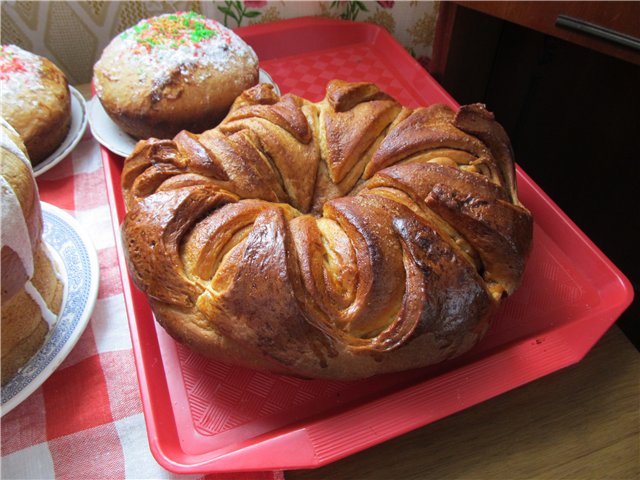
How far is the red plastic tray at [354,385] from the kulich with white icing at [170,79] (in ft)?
1.03

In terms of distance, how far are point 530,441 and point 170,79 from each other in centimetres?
135

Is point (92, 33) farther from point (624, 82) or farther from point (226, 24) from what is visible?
point (624, 82)

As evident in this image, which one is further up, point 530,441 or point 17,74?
point 17,74

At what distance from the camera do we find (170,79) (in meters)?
1.46

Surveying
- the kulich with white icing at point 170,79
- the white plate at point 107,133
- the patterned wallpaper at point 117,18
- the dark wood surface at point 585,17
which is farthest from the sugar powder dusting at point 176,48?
the dark wood surface at point 585,17

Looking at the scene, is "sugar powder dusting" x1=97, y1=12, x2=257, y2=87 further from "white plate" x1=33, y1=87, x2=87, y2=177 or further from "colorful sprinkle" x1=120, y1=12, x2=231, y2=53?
"white plate" x1=33, y1=87, x2=87, y2=177

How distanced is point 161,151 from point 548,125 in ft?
4.71

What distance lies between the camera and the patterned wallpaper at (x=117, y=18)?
1780 mm

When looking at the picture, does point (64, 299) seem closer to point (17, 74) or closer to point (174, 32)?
point (17, 74)

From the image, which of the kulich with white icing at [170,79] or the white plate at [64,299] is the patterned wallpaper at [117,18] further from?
the white plate at [64,299]

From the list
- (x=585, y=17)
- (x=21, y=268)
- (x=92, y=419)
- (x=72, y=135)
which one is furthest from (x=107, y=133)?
(x=585, y=17)

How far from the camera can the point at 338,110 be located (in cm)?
123

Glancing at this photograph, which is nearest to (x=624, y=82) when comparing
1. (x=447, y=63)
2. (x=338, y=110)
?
(x=447, y=63)

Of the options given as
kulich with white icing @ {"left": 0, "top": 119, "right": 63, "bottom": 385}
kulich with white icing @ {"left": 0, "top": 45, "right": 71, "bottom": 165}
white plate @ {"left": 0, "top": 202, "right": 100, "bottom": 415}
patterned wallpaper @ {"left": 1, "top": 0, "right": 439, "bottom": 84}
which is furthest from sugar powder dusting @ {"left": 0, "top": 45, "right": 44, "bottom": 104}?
kulich with white icing @ {"left": 0, "top": 119, "right": 63, "bottom": 385}
